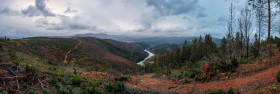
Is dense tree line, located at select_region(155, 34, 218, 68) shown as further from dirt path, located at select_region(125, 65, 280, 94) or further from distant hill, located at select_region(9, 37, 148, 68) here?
dirt path, located at select_region(125, 65, 280, 94)

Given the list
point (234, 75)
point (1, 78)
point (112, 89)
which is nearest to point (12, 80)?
point (1, 78)

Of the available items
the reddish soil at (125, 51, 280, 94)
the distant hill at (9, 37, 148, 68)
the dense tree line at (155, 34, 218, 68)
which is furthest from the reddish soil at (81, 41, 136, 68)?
the reddish soil at (125, 51, 280, 94)

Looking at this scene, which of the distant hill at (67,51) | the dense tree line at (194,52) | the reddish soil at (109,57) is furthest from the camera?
the reddish soil at (109,57)

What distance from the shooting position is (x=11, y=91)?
4652 millimetres

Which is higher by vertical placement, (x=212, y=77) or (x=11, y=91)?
(x=11, y=91)

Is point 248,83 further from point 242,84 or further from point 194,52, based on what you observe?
point 194,52

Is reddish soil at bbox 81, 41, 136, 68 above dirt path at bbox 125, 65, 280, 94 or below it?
below

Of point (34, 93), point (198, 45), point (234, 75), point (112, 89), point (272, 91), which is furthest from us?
point (198, 45)

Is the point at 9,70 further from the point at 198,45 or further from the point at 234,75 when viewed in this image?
the point at 198,45

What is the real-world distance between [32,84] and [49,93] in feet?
3.31

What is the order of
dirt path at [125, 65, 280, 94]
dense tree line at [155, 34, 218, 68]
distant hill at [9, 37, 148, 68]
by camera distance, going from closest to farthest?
dirt path at [125, 65, 280, 94]
distant hill at [9, 37, 148, 68]
dense tree line at [155, 34, 218, 68]

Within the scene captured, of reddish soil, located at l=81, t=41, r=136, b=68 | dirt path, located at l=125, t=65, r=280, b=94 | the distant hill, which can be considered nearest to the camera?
dirt path, located at l=125, t=65, r=280, b=94

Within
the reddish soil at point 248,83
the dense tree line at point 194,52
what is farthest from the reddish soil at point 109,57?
the reddish soil at point 248,83

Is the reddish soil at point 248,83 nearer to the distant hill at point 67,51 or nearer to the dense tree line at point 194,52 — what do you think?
the dense tree line at point 194,52
